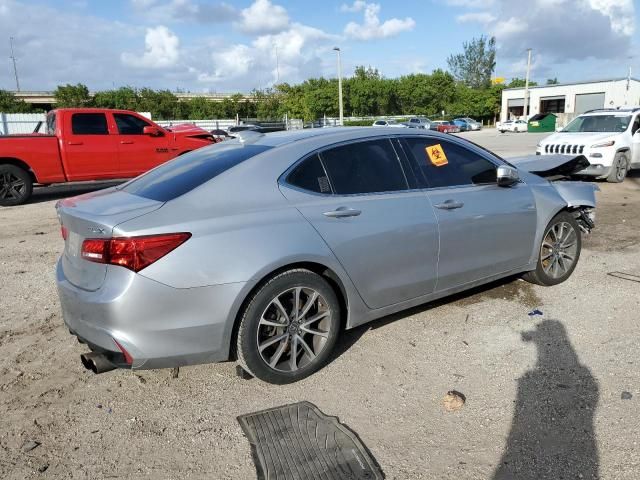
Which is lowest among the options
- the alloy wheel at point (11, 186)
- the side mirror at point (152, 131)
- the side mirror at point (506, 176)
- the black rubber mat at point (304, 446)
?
the black rubber mat at point (304, 446)

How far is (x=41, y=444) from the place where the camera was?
9.05 feet

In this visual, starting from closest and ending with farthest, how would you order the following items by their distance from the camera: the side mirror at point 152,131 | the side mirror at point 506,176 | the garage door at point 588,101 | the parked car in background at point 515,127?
the side mirror at point 506,176 → the side mirror at point 152,131 → the parked car in background at point 515,127 → the garage door at point 588,101

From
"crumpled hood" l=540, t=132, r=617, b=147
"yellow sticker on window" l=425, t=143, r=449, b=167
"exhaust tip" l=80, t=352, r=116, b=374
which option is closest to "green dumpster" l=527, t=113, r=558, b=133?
"crumpled hood" l=540, t=132, r=617, b=147

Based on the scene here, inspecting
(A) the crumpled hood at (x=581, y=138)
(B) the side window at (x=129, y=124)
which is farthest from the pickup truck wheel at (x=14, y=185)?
(A) the crumpled hood at (x=581, y=138)

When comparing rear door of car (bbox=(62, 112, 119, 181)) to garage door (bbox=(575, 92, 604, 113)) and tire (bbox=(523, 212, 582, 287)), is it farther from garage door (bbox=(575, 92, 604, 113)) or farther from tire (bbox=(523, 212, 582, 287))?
garage door (bbox=(575, 92, 604, 113))

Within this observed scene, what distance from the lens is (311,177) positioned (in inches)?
135

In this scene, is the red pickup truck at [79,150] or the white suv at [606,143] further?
the white suv at [606,143]

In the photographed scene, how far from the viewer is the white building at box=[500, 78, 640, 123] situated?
Answer: 184ft

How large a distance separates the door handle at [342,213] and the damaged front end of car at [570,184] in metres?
2.49

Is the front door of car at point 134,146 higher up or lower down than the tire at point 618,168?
higher up

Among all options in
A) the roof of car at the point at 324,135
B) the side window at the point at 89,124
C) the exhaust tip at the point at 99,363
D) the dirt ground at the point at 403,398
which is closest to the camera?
the dirt ground at the point at 403,398

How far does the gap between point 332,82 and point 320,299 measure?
62339 mm

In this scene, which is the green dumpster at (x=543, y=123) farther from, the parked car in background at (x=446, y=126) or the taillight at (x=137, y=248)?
the taillight at (x=137, y=248)

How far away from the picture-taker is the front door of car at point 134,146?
35.4 ft
